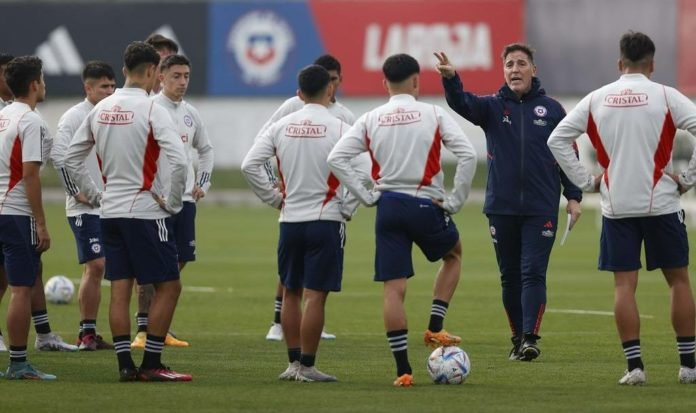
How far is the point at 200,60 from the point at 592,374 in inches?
1591

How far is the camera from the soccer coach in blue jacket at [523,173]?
11.7 meters

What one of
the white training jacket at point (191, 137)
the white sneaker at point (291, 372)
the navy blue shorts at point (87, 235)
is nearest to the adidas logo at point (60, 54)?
the white training jacket at point (191, 137)

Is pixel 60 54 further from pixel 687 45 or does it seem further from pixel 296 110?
pixel 296 110

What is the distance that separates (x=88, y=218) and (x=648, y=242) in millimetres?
5196

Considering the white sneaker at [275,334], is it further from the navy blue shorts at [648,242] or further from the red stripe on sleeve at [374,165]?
the navy blue shorts at [648,242]

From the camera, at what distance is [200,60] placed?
49.9m

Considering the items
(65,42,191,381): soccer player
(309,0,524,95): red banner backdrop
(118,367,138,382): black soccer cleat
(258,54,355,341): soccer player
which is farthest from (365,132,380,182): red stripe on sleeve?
(309,0,524,95): red banner backdrop

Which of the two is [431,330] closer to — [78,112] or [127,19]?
[78,112]

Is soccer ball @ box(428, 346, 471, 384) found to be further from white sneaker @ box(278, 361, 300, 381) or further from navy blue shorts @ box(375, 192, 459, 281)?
white sneaker @ box(278, 361, 300, 381)

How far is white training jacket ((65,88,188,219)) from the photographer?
10227 millimetres

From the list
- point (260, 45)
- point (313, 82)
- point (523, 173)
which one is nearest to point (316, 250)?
point (313, 82)

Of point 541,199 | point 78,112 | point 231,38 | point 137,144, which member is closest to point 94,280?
point 78,112

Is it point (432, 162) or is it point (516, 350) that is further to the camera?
point (516, 350)

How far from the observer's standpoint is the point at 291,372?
10.4m
